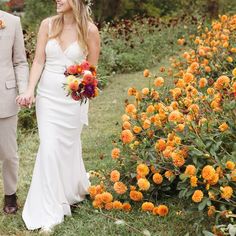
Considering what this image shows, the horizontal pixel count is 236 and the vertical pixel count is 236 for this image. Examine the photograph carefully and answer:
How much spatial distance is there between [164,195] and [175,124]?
0.81m

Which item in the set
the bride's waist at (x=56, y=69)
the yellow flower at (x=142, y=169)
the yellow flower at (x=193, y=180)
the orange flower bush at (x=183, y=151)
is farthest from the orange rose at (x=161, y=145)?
the bride's waist at (x=56, y=69)

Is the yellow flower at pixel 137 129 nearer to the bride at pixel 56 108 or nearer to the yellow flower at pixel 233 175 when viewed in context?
the bride at pixel 56 108

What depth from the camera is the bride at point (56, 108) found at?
4.44 m

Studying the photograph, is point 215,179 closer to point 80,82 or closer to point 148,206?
point 148,206

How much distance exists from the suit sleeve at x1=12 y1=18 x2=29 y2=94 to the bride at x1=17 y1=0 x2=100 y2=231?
7cm

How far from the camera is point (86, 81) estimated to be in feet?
13.2

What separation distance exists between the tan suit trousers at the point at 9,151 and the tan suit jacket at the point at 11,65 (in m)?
0.08

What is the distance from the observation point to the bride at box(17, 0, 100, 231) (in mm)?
4441

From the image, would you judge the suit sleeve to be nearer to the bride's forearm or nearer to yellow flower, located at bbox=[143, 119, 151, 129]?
the bride's forearm

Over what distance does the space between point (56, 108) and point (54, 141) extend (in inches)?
10.5

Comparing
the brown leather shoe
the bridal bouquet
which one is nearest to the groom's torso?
the bridal bouquet

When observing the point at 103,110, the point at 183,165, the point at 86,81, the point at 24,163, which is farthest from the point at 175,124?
the point at 103,110

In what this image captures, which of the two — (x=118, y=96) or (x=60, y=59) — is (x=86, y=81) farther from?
(x=118, y=96)

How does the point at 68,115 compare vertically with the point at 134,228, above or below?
above
